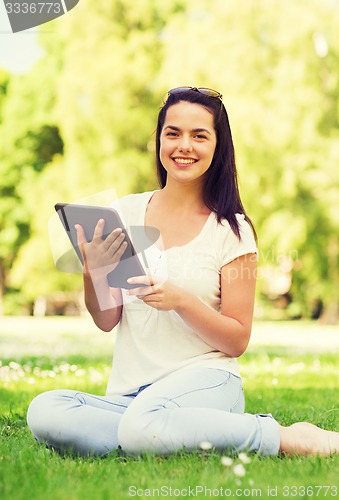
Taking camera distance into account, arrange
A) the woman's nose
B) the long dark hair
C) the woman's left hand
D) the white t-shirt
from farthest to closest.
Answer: the long dark hair, the woman's nose, the white t-shirt, the woman's left hand

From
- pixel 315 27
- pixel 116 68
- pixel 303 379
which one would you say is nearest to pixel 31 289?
pixel 116 68

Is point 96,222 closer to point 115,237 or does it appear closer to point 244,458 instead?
point 115,237

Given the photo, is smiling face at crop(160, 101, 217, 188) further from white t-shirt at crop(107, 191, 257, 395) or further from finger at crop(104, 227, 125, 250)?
finger at crop(104, 227, 125, 250)

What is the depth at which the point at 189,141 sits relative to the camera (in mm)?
3760

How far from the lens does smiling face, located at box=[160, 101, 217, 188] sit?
12.3 ft

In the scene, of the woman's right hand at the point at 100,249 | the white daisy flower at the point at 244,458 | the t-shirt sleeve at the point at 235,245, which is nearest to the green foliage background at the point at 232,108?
the t-shirt sleeve at the point at 235,245

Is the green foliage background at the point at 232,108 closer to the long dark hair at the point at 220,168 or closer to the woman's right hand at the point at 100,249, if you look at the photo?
the long dark hair at the point at 220,168

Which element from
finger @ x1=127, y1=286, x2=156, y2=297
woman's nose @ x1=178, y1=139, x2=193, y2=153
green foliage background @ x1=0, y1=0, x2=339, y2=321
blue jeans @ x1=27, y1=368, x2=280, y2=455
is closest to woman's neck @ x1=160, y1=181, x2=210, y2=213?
woman's nose @ x1=178, y1=139, x2=193, y2=153

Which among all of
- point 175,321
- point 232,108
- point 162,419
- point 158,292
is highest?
point 232,108

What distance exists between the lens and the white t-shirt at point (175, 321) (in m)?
3.62

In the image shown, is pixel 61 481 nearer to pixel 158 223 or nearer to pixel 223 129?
pixel 158 223

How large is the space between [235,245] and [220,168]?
418 mm

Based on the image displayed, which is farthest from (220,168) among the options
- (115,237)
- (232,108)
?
(232,108)

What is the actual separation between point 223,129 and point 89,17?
2077cm
